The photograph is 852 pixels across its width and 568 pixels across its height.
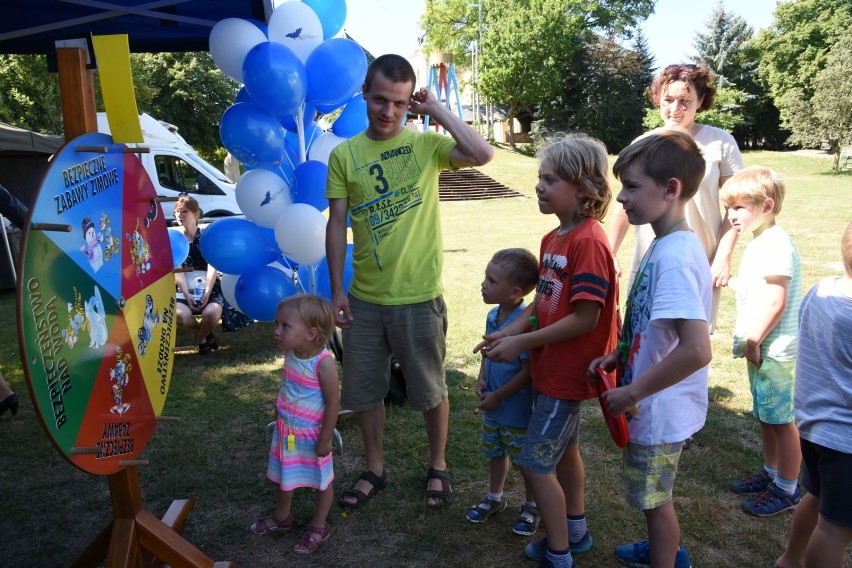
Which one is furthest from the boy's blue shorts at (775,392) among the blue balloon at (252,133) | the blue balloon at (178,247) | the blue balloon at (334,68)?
the blue balloon at (178,247)

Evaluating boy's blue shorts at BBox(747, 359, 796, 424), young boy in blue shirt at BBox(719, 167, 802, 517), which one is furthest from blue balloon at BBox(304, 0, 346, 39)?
boy's blue shorts at BBox(747, 359, 796, 424)

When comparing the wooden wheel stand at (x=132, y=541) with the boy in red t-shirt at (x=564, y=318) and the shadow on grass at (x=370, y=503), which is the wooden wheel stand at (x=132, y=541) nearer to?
the shadow on grass at (x=370, y=503)

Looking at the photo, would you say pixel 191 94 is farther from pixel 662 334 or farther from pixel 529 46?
pixel 662 334

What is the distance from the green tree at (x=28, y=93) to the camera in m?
16.4

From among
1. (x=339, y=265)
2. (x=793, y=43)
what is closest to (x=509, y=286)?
(x=339, y=265)

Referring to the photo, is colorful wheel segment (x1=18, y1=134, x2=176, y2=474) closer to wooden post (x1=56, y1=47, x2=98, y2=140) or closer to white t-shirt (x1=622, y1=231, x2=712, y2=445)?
wooden post (x1=56, y1=47, x2=98, y2=140)

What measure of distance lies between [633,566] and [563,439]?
0.66 metres

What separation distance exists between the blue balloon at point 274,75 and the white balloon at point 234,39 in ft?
0.47

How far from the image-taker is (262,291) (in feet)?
12.6

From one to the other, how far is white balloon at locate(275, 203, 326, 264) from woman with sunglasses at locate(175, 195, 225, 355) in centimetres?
223

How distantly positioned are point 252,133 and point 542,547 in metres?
2.65

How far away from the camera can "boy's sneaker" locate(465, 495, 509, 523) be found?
9.26 feet

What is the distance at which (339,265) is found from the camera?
115 inches

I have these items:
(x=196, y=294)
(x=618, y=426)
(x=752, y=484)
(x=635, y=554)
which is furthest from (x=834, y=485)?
(x=196, y=294)
